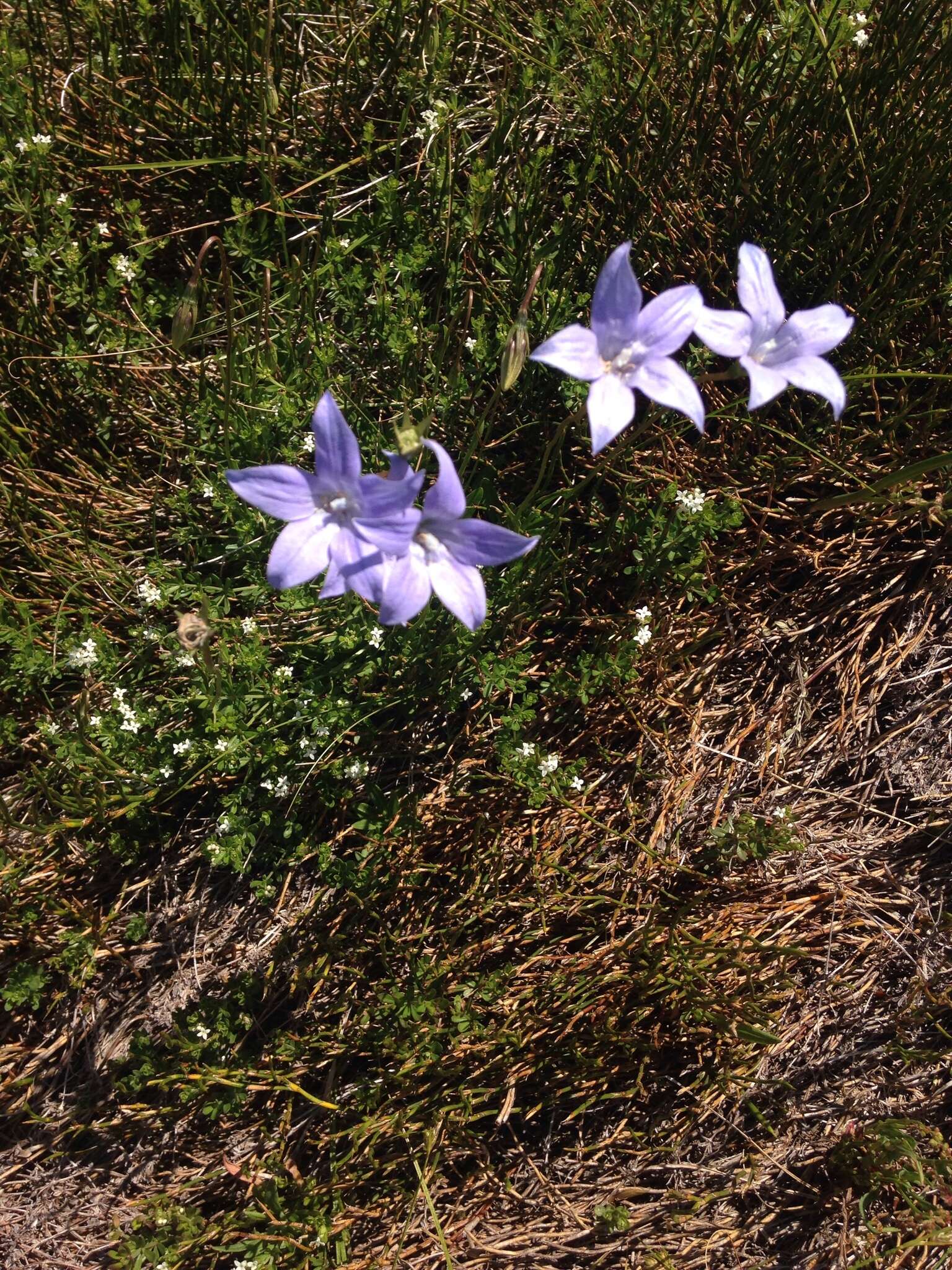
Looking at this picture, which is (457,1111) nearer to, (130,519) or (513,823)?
(513,823)

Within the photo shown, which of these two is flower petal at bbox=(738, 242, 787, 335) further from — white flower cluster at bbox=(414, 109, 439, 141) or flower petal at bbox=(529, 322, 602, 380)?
white flower cluster at bbox=(414, 109, 439, 141)

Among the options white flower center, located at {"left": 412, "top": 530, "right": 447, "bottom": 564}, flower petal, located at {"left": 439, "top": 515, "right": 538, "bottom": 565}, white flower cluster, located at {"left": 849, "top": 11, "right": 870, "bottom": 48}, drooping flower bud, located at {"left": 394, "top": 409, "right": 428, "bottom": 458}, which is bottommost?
white flower center, located at {"left": 412, "top": 530, "right": 447, "bottom": 564}

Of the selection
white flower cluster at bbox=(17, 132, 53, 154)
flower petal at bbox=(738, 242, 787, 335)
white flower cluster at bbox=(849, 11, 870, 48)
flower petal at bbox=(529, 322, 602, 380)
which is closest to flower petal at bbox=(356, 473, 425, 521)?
flower petal at bbox=(529, 322, 602, 380)

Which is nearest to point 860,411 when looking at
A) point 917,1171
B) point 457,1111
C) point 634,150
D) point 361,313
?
point 634,150

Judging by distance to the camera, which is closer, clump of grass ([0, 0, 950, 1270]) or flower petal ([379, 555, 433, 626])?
flower petal ([379, 555, 433, 626])

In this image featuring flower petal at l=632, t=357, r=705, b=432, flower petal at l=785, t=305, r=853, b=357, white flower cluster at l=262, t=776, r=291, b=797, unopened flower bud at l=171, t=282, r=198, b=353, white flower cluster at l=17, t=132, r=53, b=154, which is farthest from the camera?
white flower cluster at l=17, t=132, r=53, b=154

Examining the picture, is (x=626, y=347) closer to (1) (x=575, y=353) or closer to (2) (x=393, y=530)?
(1) (x=575, y=353)
